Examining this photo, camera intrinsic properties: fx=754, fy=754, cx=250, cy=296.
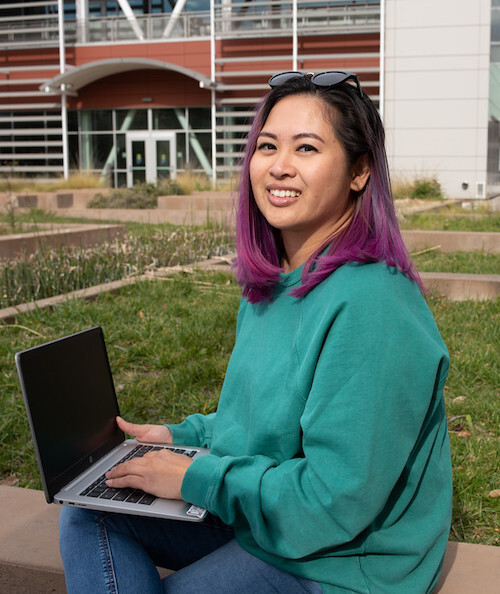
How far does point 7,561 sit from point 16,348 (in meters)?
2.76

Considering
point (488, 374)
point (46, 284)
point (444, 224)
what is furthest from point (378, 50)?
point (488, 374)

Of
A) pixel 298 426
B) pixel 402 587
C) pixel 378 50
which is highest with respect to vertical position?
pixel 378 50

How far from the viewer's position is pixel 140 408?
4.02 metres

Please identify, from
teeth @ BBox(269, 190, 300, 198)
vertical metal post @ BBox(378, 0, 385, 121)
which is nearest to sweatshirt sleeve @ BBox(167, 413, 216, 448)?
teeth @ BBox(269, 190, 300, 198)

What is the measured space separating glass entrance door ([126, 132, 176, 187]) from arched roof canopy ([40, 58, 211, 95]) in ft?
8.22

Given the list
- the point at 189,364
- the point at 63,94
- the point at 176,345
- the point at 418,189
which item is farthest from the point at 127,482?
the point at 63,94

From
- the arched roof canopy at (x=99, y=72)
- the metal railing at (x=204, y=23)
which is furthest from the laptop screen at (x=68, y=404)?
the metal railing at (x=204, y=23)

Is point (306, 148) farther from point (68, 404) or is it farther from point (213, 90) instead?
point (213, 90)

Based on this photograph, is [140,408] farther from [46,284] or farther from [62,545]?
[46,284]

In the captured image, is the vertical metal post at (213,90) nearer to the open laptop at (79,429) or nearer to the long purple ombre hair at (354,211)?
the open laptop at (79,429)

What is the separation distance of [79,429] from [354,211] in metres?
0.90

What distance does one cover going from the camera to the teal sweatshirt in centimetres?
146

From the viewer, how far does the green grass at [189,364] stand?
3213 millimetres

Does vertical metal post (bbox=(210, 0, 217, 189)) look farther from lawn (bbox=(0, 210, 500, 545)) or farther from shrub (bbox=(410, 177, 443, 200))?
lawn (bbox=(0, 210, 500, 545))
